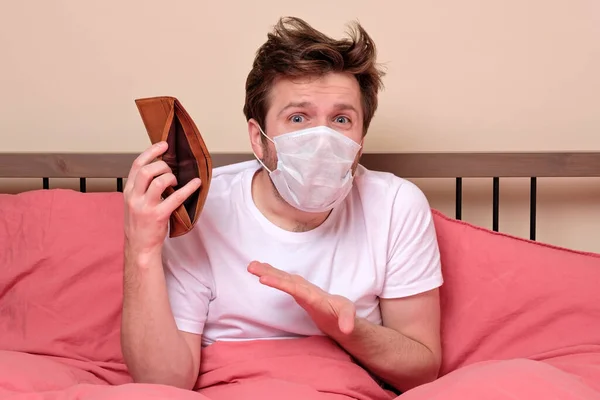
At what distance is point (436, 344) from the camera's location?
1.38 metres

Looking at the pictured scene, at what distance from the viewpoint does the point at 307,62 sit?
1309 mm

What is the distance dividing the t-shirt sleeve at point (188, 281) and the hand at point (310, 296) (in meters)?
0.19

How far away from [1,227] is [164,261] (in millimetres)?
443

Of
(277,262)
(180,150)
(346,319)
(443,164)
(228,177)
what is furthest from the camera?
(443,164)

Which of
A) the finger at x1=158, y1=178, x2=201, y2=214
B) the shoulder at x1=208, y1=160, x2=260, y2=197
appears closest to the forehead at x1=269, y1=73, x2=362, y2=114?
the shoulder at x1=208, y1=160, x2=260, y2=197

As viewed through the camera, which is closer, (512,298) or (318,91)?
(318,91)

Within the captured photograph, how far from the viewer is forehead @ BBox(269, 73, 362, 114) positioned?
1.30m

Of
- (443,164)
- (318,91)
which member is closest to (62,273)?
(318,91)

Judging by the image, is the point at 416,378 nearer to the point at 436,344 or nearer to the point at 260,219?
the point at 436,344

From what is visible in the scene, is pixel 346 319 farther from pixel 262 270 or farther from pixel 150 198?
pixel 150 198

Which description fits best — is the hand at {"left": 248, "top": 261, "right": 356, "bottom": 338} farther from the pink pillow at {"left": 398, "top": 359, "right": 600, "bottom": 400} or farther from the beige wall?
the beige wall

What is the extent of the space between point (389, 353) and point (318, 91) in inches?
19.1

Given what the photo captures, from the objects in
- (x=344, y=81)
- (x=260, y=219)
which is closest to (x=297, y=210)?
(x=260, y=219)

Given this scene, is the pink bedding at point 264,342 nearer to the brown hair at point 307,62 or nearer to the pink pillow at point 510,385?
the pink pillow at point 510,385
